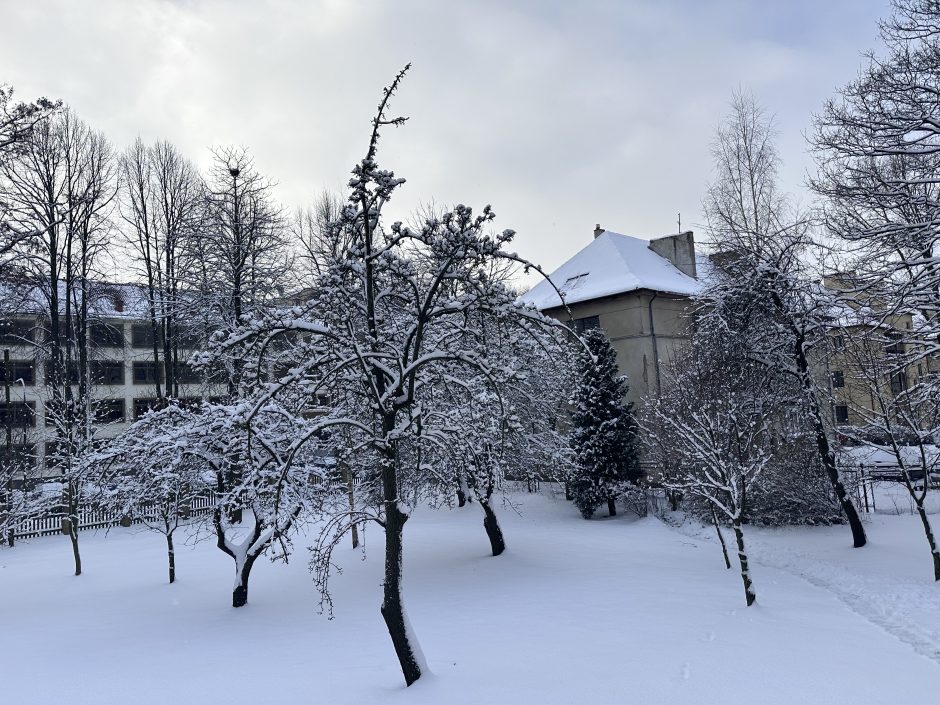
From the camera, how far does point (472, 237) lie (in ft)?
23.9

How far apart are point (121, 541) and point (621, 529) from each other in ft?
55.4

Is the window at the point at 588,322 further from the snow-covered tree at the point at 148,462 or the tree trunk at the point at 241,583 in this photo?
the snow-covered tree at the point at 148,462

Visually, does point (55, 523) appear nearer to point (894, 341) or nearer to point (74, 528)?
point (74, 528)

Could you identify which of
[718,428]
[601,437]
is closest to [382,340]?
[718,428]

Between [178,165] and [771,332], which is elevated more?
[178,165]

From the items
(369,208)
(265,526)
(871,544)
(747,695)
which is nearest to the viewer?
(747,695)

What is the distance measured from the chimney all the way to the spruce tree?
1282cm

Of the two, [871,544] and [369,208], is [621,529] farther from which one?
[369,208]

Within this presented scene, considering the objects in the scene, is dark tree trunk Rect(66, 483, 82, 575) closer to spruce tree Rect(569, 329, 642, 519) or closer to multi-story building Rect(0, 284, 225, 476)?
multi-story building Rect(0, 284, 225, 476)

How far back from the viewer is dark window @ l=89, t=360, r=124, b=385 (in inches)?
1339

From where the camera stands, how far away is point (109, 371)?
124ft

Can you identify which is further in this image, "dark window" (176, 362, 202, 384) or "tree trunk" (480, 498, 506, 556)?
"dark window" (176, 362, 202, 384)

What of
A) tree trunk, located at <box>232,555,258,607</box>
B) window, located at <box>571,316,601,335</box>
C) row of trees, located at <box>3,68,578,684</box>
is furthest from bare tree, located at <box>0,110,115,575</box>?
window, located at <box>571,316,601,335</box>

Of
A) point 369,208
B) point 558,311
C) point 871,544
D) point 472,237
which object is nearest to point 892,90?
point 472,237
